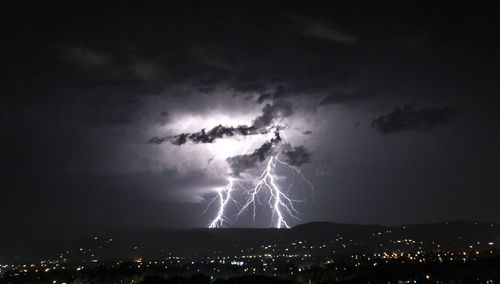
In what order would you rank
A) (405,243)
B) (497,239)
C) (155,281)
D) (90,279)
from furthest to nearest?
(405,243) → (497,239) → (90,279) → (155,281)

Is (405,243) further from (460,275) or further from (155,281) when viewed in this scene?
(155,281)

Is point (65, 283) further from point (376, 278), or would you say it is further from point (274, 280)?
point (376, 278)

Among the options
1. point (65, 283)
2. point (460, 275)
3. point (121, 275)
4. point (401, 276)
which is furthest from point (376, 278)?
point (65, 283)

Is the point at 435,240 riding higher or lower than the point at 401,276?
higher

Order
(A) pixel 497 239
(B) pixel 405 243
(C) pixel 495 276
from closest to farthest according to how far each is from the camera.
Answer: (C) pixel 495 276
(A) pixel 497 239
(B) pixel 405 243

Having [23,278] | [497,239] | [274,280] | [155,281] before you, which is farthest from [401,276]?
[497,239]

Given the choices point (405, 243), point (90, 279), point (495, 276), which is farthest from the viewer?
point (405, 243)

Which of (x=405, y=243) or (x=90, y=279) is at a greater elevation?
(x=405, y=243)

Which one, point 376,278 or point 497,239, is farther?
point 497,239

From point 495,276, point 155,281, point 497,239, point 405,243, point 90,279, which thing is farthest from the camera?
point 405,243
